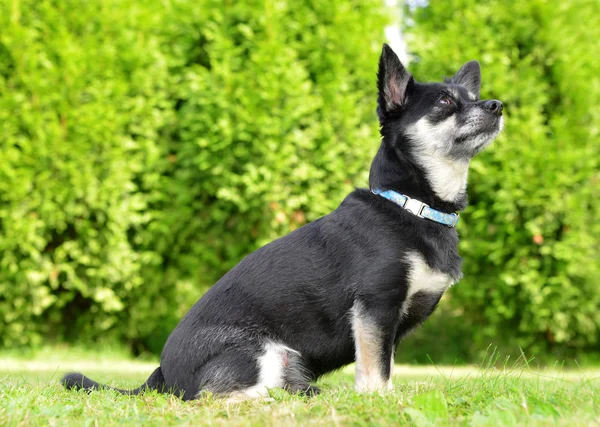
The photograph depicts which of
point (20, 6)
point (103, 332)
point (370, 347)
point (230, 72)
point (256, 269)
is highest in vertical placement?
point (20, 6)

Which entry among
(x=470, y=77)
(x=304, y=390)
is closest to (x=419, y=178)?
(x=470, y=77)

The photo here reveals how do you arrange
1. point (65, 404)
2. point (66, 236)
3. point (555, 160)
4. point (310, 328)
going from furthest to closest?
point (66, 236), point (555, 160), point (310, 328), point (65, 404)

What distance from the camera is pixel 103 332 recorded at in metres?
8.62

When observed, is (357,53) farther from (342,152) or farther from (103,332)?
(103,332)

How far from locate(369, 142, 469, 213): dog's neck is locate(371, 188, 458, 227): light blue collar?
9 cm

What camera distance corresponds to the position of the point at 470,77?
4.39m

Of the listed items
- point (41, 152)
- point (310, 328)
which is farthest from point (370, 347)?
point (41, 152)

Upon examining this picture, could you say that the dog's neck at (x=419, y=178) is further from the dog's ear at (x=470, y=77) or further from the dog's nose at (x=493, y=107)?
the dog's ear at (x=470, y=77)

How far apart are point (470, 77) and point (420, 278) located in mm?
1743

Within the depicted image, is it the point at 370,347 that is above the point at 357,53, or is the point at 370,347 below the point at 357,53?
below

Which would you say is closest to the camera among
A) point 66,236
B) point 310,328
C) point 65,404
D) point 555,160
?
point 65,404

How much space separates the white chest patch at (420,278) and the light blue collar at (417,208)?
29 centimetres

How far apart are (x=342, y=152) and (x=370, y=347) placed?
17.1 ft

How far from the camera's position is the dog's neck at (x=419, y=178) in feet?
12.2
